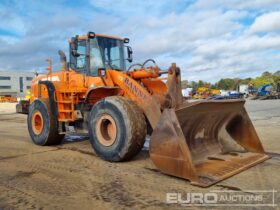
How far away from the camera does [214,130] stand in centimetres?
658

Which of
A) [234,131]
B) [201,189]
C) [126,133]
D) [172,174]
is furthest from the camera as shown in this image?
[234,131]

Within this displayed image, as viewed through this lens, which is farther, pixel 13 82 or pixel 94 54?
pixel 13 82

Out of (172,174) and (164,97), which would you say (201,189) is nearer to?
(172,174)

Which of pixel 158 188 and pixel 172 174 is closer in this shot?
pixel 158 188

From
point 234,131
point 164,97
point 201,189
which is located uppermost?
point 164,97

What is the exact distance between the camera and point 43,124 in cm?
808

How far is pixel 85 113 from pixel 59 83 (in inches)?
47.2

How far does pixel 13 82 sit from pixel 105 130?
99.6 meters

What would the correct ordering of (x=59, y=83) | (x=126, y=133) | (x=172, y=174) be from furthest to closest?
(x=59, y=83)
(x=126, y=133)
(x=172, y=174)

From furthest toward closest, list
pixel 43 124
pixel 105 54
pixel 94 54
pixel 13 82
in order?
1. pixel 13 82
2. pixel 43 124
3. pixel 105 54
4. pixel 94 54

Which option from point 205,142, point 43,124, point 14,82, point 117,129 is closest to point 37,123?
point 43,124

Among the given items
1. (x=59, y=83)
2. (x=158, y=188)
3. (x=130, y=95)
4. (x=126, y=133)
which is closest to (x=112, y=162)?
(x=126, y=133)

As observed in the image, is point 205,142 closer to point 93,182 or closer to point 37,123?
point 93,182

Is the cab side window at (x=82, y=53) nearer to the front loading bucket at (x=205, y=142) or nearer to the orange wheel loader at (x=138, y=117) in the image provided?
the orange wheel loader at (x=138, y=117)
